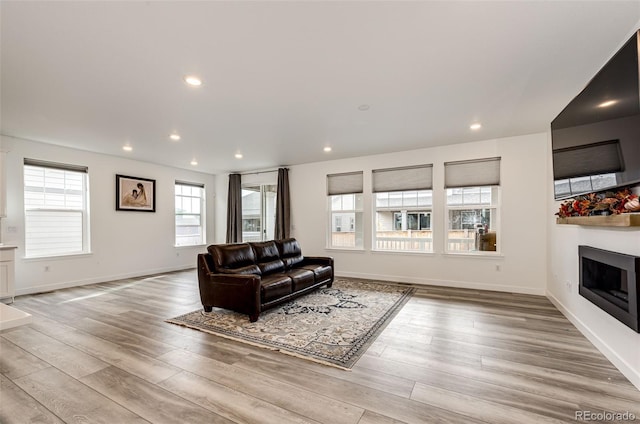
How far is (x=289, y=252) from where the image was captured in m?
5.39

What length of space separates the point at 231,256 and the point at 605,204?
4148mm

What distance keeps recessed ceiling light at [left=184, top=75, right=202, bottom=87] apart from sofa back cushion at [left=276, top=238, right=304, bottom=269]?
2.98m

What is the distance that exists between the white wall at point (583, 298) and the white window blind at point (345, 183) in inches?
130

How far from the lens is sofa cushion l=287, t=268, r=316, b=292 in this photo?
4.30 meters

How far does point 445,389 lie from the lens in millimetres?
2156

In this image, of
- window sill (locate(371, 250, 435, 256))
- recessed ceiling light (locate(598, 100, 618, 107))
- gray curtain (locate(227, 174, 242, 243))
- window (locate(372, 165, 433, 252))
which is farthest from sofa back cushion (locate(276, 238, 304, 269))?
recessed ceiling light (locate(598, 100, 618, 107))

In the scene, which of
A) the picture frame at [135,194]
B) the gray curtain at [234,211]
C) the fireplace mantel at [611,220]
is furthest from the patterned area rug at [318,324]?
the gray curtain at [234,211]

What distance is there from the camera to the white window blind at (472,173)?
5.15 m

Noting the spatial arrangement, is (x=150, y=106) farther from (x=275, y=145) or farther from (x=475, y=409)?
(x=475, y=409)

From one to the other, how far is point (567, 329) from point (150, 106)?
5.45 metres

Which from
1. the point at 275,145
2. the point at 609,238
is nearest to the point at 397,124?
the point at 275,145

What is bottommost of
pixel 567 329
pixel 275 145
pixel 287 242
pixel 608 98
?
pixel 567 329
